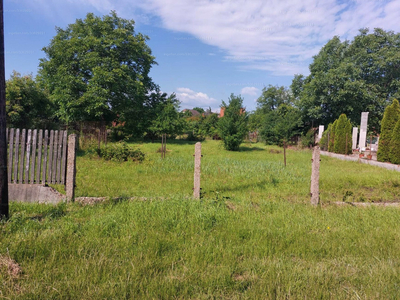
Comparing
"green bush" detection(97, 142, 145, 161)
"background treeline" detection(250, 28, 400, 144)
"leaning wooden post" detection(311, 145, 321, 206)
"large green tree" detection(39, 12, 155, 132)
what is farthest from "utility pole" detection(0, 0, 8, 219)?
"background treeline" detection(250, 28, 400, 144)

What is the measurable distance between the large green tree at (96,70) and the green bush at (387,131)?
800 inches

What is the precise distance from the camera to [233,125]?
71.7 ft

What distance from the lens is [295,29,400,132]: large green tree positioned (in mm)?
29219

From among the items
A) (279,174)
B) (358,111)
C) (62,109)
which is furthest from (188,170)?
(358,111)

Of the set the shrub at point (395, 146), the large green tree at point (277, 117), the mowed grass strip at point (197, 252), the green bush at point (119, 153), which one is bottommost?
the mowed grass strip at point (197, 252)

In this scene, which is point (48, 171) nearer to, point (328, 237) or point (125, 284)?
point (125, 284)

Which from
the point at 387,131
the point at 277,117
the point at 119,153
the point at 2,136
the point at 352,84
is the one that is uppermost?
the point at 352,84

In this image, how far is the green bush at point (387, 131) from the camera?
14133mm

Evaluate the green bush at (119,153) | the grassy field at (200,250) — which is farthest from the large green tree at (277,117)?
the grassy field at (200,250)

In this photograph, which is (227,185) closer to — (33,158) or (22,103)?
(33,158)

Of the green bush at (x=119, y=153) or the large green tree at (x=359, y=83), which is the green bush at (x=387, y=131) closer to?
the green bush at (x=119, y=153)

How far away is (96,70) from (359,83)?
2691 centimetres

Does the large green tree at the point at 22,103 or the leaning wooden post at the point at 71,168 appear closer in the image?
the leaning wooden post at the point at 71,168

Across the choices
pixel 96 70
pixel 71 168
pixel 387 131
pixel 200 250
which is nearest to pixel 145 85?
pixel 96 70
